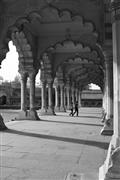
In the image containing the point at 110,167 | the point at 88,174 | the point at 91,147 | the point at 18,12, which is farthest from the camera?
the point at 18,12

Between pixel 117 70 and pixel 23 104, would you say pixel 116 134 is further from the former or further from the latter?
pixel 23 104

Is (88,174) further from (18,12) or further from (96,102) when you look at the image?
(96,102)

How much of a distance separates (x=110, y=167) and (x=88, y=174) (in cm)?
82

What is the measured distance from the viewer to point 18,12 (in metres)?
9.24

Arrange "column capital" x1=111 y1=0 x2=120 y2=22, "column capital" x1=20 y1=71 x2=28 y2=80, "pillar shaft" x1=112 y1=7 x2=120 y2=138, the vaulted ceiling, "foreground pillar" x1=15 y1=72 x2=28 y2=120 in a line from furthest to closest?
1. "column capital" x1=20 y1=71 x2=28 y2=80
2. "foreground pillar" x1=15 y1=72 x2=28 y2=120
3. the vaulted ceiling
4. "column capital" x1=111 y1=0 x2=120 y2=22
5. "pillar shaft" x1=112 y1=7 x2=120 y2=138

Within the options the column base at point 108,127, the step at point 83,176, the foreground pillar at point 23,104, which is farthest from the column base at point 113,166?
the foreground pillar at point 23,104

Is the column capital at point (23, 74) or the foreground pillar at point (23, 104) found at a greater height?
the column capital at point (23, 74)

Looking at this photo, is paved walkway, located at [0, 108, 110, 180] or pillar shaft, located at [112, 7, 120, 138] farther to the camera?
paved walkway, located at [0, 108, 110, 180]

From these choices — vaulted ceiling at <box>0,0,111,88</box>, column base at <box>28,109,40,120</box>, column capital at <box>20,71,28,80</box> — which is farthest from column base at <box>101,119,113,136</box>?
column capital at <box>20,71,28,80</box>

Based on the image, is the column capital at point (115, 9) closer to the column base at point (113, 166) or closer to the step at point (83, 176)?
the column base at point (113, 166)

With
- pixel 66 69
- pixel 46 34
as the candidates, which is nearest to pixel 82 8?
pixel 46 34

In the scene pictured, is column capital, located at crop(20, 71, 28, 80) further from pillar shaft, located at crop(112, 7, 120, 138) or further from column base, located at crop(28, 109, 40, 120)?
pillar shaft, located at crop(112, 7, 120, 138)

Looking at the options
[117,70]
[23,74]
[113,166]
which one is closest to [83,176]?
[113,166]

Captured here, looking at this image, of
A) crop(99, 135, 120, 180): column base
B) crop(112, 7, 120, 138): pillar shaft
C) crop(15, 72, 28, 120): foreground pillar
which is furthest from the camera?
crop(15, 72, 28, 120): foreground pillar
